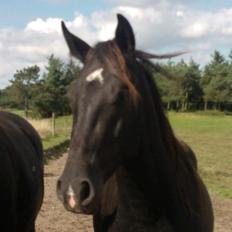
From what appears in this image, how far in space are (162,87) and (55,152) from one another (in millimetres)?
14406

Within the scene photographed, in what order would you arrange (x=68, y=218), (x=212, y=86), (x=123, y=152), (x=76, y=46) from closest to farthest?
(x=123, y=152), (x=76, y=46), (x=68, y=218), (x=212, y=86)

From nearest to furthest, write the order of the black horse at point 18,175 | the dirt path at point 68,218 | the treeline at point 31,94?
the black horse at point 18,175 → the dirt path at point 68,218 → the treeline at point 31,94

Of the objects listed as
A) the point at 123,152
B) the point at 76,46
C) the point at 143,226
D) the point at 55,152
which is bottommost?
the point at 55,152

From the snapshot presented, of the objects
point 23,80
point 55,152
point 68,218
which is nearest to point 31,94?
point 23,80

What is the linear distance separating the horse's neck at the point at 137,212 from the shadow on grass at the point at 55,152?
12115 mm

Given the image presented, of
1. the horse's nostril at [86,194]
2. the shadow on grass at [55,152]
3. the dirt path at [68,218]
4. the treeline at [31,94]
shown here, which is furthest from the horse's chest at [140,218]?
the treeline at [31,94]

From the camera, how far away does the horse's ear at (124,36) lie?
2.69 meters

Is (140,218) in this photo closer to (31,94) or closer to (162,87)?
(162,87)

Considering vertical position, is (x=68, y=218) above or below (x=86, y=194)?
below

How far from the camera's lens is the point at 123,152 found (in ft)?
8.93

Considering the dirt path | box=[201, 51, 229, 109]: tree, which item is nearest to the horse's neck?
the dirt path

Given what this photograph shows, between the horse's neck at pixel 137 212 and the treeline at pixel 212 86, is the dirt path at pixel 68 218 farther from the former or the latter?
the treeline at pixel 212 86

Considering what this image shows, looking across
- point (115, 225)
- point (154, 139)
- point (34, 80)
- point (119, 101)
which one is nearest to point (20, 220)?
point (115, 225)

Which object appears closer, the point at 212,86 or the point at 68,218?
the point at 68,218
